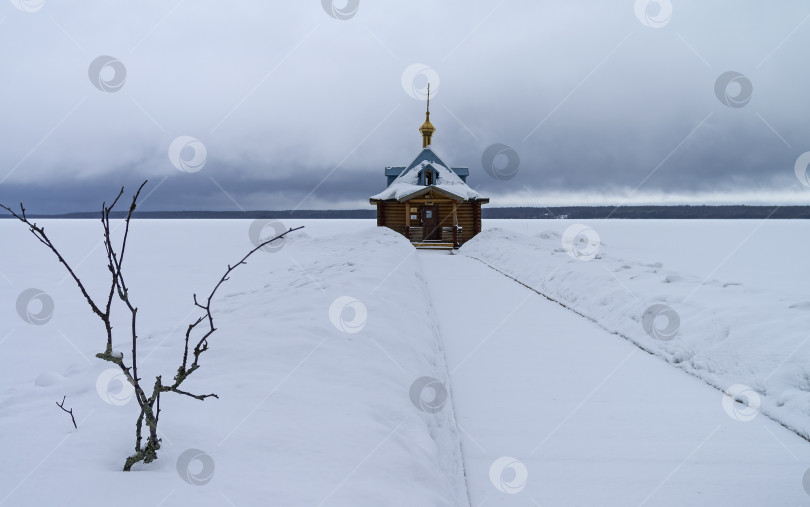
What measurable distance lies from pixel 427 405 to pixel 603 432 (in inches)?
63.2

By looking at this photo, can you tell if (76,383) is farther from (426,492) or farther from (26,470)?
(426,492)

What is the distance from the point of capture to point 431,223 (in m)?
25.8

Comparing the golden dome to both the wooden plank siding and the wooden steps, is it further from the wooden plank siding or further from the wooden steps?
the wooden steps

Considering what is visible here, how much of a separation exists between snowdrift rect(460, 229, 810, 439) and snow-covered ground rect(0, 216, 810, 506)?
29 mm

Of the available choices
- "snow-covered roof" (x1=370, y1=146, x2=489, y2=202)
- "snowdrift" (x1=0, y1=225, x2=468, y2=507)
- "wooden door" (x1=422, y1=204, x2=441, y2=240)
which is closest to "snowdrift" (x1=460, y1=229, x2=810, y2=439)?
"snowdrift" (x1=0, y1=225, x2=468, y2=507)

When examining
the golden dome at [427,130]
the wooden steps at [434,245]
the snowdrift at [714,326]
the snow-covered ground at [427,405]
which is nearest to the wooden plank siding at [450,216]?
the wooden steps at [434,245]

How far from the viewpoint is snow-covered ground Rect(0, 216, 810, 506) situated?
6.91 feet

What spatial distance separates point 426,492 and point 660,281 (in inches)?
312

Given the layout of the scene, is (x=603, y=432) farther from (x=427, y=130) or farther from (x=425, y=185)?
(x=427, y=130)

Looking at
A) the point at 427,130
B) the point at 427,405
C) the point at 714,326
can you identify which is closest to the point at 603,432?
the point at 427,405

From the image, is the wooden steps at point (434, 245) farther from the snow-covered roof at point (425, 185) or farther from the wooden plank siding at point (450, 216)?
the snow-covered roof at point (425, 185)

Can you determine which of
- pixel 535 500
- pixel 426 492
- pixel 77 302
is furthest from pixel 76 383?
pixel 77 302

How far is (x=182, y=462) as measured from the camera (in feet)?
6.81

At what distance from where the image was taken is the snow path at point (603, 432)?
119 inches
